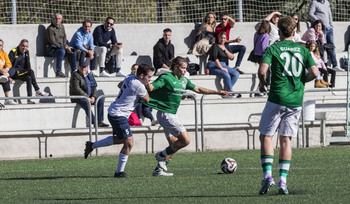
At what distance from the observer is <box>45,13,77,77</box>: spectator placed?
18.8m

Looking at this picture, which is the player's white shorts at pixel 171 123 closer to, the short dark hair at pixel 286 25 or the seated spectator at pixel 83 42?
the short dark hair at pixel 286 25

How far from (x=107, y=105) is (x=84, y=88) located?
2.33 feet

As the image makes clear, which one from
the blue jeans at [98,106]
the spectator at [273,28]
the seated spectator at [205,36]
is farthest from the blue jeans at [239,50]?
the blue jeans at [98,106]

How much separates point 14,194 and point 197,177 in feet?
9.34

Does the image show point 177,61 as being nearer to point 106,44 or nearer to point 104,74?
point 104,74

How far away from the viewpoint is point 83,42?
62.7ft

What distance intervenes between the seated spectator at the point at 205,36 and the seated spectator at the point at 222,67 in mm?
521

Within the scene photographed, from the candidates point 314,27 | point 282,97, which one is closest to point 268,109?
point 282,97

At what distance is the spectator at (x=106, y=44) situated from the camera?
1942 cm

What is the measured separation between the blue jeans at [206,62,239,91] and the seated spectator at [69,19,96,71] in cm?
302

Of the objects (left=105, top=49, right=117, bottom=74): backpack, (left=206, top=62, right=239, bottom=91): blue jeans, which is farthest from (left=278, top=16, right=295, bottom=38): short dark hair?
(left=105, top=49, right=117, bottom=74): backpack

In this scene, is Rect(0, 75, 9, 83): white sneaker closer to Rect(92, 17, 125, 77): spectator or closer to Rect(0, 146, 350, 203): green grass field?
Rect(0, 146, 350, 203): green grass field

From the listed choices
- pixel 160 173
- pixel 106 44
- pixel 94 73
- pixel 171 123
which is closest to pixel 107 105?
pixel 94 73

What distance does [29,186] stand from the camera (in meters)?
10.3
